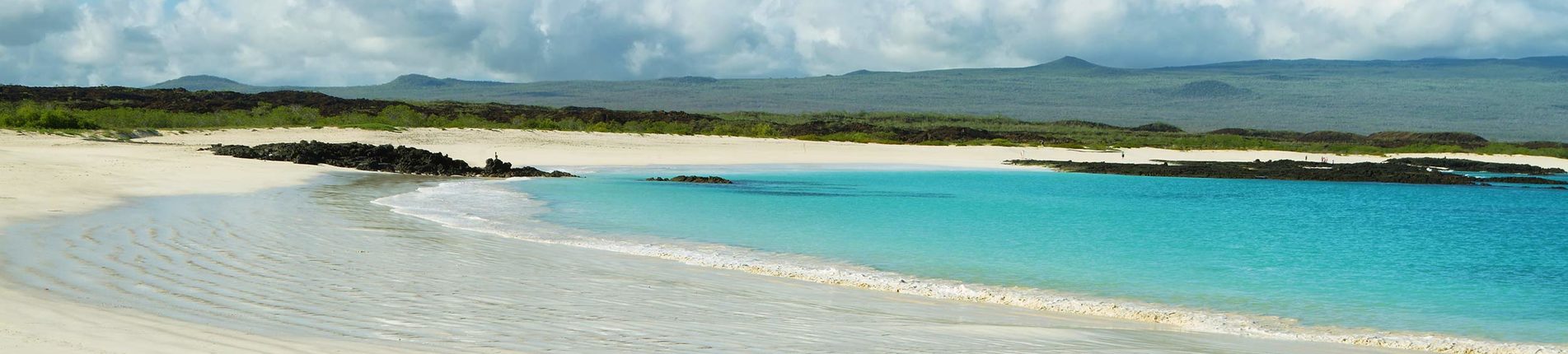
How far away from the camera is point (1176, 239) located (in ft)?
54.5

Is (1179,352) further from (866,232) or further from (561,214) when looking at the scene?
(561,214)

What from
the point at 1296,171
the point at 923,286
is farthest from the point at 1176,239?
the point at 1296,171

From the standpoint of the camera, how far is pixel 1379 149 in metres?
57.8

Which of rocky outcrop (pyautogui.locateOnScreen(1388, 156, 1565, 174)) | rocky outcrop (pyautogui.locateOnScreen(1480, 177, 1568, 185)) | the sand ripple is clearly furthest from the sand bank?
the sand ripple

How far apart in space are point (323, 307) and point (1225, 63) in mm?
→ 206929

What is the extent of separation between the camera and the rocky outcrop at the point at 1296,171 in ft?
128

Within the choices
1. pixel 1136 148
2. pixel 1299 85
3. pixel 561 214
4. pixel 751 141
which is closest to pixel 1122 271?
pixel 561 214

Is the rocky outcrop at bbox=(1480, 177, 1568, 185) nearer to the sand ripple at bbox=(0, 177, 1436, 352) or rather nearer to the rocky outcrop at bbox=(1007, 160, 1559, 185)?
the rocky outcrop at bbox=(1007, 160, 1559, 185)

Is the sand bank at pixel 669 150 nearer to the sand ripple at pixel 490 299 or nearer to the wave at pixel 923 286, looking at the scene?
the wave at pixel 923 286

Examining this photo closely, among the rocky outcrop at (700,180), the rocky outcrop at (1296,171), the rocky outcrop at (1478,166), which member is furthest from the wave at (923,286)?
the rocky outcrop at (1478,166)

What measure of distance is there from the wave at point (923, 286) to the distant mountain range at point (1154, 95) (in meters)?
97.8

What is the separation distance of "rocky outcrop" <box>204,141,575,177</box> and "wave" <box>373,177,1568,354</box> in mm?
12239

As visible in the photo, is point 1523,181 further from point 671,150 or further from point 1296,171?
point 671,150

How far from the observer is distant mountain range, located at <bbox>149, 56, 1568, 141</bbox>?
113 meters
